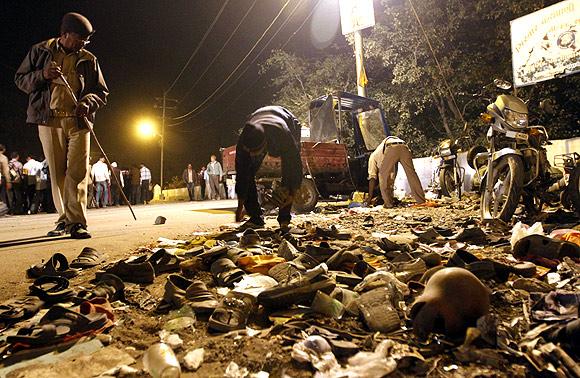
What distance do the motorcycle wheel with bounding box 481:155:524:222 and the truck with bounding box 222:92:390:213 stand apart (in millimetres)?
3951

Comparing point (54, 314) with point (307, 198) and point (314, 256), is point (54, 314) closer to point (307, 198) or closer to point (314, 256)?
point (314, 256)

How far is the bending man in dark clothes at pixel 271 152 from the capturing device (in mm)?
4105

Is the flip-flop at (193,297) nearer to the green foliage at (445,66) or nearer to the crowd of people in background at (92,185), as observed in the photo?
the crowd of people in background at (92,185)

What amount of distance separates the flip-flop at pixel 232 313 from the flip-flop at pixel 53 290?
911 millimetres

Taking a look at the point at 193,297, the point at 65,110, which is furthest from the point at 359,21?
the point at 193,297

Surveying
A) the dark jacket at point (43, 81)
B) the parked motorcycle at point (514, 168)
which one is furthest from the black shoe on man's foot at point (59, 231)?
the parked motorcycle at point (514, 168)

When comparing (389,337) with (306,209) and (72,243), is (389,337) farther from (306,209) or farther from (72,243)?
(306,209)

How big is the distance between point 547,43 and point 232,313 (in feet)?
37.2

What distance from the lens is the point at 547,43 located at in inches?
371

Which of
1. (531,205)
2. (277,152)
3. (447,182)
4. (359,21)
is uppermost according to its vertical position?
(359,21)

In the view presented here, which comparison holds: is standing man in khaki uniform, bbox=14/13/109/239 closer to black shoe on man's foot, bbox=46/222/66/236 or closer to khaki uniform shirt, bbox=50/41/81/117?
khaki uniform shirt, bbox=50/41/81/117

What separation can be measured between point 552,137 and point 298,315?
1302 centimetres

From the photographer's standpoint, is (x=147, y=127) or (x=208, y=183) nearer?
(x=208, y=183)

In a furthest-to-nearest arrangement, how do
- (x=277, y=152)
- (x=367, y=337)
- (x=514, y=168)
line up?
(x=277, y=152), (x=514, y=168), (x=367, y=337)
